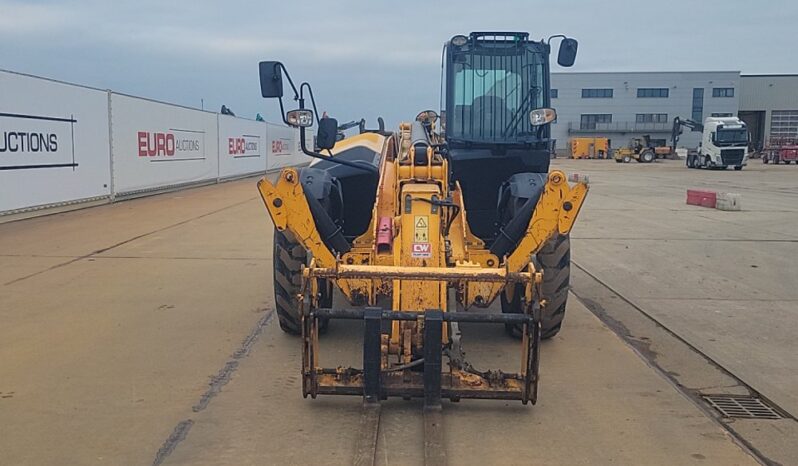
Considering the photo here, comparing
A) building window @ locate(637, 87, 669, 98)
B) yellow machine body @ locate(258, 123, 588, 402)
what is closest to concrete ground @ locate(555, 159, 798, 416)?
yellow machine body @ locate(258, 123, 588, 402)

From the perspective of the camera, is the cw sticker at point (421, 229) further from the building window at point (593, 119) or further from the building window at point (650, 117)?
the building window at point (650, 117)

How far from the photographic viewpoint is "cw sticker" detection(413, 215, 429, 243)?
4.87 metres

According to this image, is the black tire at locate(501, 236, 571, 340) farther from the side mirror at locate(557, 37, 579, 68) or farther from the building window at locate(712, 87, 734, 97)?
the building window at locate(712, 87, 734, 97)

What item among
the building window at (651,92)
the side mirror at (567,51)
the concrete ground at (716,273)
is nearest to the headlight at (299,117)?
the side mirror at (567,51)

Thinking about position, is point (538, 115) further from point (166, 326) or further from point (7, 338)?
point (7, 338)

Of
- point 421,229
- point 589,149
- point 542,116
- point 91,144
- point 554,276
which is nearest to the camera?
point 421,229

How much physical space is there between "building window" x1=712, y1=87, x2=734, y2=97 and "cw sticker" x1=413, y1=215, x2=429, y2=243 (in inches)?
3191

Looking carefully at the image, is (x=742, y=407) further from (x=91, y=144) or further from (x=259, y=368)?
(x=91, y=144)

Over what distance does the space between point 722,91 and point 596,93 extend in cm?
1299

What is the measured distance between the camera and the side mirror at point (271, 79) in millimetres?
4961

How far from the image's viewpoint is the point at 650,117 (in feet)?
259

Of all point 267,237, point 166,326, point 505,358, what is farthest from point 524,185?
point 267,237

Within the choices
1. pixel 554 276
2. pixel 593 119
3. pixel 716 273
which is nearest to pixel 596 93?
pixel 593 119

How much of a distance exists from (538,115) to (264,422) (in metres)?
3.20
